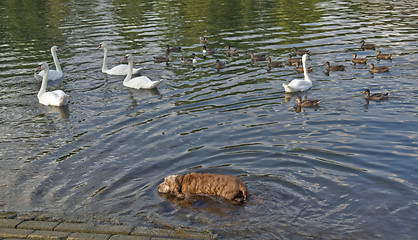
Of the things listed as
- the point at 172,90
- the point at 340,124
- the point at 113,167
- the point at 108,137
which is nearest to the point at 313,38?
the point at 172,90

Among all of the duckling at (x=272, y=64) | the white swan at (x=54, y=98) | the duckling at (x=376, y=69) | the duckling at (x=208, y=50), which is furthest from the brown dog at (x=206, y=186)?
the duckling at (x=208, y=50)

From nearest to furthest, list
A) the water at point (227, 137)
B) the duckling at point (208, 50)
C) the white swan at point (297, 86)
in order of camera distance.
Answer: the water at point (227, 137)
the white swan at point (297, 86)
the duckling at point (208, 50)

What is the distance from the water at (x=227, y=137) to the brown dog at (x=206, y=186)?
261 mm

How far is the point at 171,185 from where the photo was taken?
1066cm

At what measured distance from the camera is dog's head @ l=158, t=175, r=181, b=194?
34.9 feet

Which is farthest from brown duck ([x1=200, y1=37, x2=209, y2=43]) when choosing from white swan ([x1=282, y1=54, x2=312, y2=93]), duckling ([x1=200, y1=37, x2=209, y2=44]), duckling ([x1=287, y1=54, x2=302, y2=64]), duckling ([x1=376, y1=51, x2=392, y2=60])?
white swan ([x1=282, y1=54, x2=312, y2=93])

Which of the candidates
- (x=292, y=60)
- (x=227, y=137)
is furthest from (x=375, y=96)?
(x=292, y=60)

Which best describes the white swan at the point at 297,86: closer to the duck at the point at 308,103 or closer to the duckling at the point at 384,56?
the duck at the point at 308,103

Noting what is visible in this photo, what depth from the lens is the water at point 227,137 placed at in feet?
32.7

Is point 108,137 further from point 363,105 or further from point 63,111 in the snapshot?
point 363,105

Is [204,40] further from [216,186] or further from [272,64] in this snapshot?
[216,186]

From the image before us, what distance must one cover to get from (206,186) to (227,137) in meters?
3.82

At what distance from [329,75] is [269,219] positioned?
39.7ft

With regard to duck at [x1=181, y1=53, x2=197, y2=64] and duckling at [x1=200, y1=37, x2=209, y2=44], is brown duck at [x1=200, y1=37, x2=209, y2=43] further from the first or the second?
duck at [x1=181, y1=53, x2=197, y2=64]
